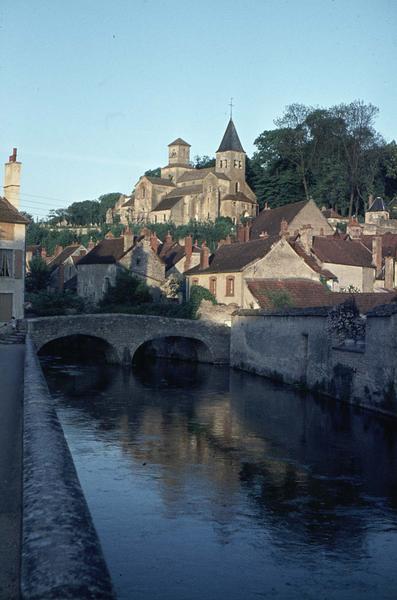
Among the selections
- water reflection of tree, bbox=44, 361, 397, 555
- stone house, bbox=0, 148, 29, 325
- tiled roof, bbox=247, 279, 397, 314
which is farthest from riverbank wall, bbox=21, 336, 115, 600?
tiled roof, bbox=247, 279, 397, 314

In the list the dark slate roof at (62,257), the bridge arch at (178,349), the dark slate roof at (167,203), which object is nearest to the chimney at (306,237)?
the bridge arch at (178,349)

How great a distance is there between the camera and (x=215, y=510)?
11867 mm

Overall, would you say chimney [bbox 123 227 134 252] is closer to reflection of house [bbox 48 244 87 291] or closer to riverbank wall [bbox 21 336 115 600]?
reflection of house [bbox 48 244 87 291]

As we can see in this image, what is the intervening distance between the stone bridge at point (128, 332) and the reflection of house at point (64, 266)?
22068mm

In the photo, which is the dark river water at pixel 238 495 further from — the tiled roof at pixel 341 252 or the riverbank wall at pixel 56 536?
the tiled roof at pixel 341 252

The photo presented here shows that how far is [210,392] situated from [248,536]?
670 inches

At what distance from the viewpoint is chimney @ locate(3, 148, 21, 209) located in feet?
115

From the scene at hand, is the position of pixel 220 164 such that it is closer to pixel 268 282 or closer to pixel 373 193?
pixel 373 193

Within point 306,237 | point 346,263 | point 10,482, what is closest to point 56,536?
point 10,482

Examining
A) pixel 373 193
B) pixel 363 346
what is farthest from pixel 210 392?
pixel 373 193

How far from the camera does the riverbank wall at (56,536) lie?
153 inches

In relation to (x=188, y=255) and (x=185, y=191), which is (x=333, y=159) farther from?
(x=188, y=255)

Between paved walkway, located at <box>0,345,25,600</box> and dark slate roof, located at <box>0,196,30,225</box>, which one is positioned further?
dark slate roof, located at <box>0,196,30,225</box>

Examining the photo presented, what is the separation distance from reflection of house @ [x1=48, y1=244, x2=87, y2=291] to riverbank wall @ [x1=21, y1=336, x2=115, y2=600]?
51.4 meters
